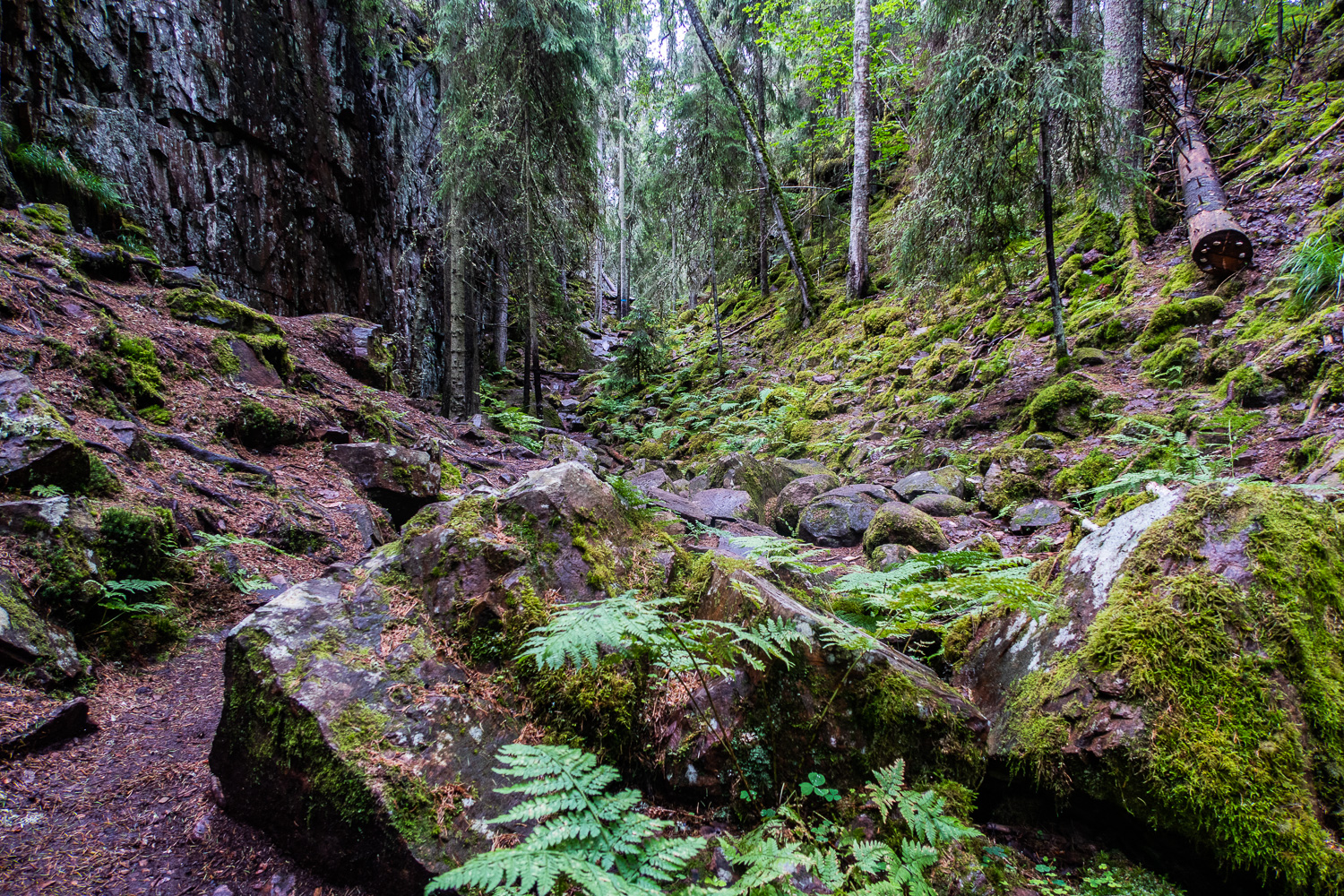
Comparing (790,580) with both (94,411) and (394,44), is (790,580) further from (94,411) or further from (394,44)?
(394,44)

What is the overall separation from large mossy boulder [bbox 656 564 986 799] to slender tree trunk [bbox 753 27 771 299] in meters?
16.9

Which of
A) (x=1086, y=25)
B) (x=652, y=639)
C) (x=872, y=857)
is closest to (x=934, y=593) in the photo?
(x=872, y=857)

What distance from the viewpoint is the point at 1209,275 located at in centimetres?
686

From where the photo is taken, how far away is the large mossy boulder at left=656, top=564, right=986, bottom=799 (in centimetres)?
226

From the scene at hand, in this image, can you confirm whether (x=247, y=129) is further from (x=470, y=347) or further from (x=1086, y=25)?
Result: (x=1086, y=25)

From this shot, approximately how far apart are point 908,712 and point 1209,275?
807 cm

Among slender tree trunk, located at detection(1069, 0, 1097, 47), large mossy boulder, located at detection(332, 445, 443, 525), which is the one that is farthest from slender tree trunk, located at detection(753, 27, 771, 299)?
large mossy boulder, located at detection(332, 445, 443, 525)

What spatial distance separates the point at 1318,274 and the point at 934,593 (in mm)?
6187

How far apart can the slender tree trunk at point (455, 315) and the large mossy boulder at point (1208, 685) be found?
12493 millimetres

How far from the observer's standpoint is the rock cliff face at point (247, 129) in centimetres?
745

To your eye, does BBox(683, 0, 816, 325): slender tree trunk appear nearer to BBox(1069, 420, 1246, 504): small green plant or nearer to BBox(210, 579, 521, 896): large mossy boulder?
BBox(1069, 420, 1246, 504): small green plant

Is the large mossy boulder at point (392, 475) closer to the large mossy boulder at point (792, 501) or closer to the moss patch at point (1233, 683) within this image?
the large mossy boulder at point (792, 501)

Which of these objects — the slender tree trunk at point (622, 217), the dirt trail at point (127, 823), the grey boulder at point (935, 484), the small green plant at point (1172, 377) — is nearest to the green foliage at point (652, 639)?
the dirt trail at point (127, 823)

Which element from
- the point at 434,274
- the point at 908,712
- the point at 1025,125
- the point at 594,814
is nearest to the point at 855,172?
the point at 1025,125
